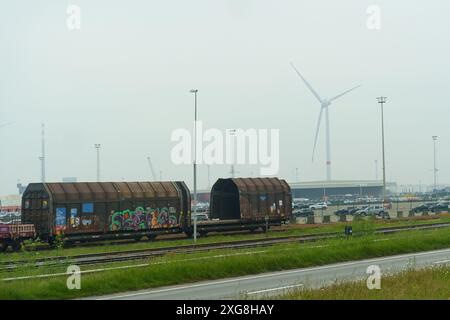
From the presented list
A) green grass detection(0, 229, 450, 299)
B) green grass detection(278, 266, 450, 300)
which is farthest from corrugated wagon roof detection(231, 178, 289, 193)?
green grass detection(278, 266, 450, 300)

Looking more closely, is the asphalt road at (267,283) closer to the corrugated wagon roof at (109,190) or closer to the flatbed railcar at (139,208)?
the flatbed railcar at (139,208)

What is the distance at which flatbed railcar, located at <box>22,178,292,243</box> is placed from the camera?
3922 cm

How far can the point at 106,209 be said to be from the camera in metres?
41.3

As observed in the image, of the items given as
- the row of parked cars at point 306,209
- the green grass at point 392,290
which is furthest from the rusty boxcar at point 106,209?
the row of parked cars at point 306,209

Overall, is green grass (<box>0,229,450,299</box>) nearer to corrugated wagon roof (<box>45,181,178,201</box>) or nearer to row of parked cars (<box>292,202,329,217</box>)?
corrugated wagon roof (<box>45,181,178,201</box>)

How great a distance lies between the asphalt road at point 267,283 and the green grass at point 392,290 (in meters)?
1.53

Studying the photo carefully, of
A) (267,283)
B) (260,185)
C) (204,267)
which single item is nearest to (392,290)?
(267,283)

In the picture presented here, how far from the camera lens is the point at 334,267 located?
2448 centimetres

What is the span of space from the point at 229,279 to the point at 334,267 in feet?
15.7

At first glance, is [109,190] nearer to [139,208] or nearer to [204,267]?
[139,208]

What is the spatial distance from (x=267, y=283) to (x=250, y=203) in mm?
30354
